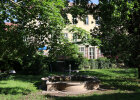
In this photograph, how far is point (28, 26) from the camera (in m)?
7.92

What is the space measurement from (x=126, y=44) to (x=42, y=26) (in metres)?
7.86

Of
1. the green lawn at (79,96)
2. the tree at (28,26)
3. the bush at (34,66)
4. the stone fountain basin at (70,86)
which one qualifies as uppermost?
the tree at (28,26)

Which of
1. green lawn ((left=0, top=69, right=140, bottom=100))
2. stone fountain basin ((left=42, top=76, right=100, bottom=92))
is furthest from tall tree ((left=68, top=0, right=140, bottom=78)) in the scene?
stone fountain basin ((left=42, top=76, right=100, bottom=92))

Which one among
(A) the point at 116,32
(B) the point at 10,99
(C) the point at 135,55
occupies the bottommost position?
(B) the point at 10,99

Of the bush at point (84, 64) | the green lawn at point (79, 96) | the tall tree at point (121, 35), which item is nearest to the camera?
the green lawn at point (79, 96)

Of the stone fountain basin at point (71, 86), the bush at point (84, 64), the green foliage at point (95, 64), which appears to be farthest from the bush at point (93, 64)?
the stone fountain basin at point (71, 86)

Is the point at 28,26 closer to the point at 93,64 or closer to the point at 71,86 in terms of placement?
the point at 71,86

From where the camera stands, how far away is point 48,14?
6.47 meters

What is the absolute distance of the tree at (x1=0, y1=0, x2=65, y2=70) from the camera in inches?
261

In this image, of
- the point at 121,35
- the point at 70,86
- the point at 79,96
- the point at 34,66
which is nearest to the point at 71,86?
the point at 70,86

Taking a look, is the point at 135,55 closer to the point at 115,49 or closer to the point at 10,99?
the point at 115,49

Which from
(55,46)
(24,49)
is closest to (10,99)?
(24,49)

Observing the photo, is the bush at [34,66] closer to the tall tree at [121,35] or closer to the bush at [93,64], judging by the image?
the tall tree at [121,35]

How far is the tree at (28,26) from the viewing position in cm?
663
